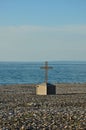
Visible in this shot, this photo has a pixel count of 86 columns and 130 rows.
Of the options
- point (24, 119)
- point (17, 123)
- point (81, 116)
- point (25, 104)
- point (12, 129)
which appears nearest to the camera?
point (12, 129)

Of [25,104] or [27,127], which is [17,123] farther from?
[25,104]

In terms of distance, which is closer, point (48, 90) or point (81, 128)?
point (81, 128)

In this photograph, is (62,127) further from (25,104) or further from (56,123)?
(25,104)

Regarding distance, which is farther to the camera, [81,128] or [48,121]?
[48,121]

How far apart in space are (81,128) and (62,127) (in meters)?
0.66

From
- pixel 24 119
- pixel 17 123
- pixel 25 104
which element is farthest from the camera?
pixel 25 104

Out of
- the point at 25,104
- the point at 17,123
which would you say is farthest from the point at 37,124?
the point at 25,104

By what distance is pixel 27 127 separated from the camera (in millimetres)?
13836

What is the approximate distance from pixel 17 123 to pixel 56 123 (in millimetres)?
1454

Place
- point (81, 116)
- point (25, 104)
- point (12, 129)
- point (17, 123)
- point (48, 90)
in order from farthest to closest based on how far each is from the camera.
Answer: point (48, 90)
point (25, 104)
point (81, 116)
point (17, 123)
point (12, 129)

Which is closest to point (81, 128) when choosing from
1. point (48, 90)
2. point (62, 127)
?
point (62, 127)

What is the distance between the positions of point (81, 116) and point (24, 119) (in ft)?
8.75

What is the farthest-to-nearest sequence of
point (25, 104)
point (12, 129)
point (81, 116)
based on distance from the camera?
point (25, 104)
point (81, 116)
point (12, 129)

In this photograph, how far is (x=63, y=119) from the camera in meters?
15.8
